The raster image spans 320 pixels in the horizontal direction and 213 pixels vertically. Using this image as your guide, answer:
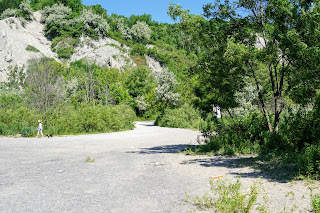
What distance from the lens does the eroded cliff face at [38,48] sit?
70675 mm

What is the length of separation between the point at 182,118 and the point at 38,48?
66.4m

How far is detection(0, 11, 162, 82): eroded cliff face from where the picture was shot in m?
70.7

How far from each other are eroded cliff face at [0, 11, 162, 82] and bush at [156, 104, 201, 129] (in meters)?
40.5

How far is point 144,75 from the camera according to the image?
57.8 m

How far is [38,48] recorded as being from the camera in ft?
265

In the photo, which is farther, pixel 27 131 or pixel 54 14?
pixel 54 14

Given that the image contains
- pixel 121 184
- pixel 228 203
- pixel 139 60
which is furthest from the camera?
pixel 139 60

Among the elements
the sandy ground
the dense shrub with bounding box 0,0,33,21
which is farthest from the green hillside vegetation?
the dense shrub with bounding box 0,0,33,21

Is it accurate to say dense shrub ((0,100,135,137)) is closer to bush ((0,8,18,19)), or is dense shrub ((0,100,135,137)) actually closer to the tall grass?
the tall grass

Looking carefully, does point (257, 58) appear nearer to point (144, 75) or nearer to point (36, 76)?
point (36, 76)

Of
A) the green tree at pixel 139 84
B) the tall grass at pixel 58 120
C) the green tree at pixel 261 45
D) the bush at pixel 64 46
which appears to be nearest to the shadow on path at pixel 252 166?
the green tree at pixel 261 45

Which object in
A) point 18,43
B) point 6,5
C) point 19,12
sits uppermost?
point 6,5

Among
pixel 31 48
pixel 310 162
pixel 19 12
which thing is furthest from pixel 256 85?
pixel 19 12

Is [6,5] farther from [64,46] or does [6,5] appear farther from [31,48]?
[31,48]
